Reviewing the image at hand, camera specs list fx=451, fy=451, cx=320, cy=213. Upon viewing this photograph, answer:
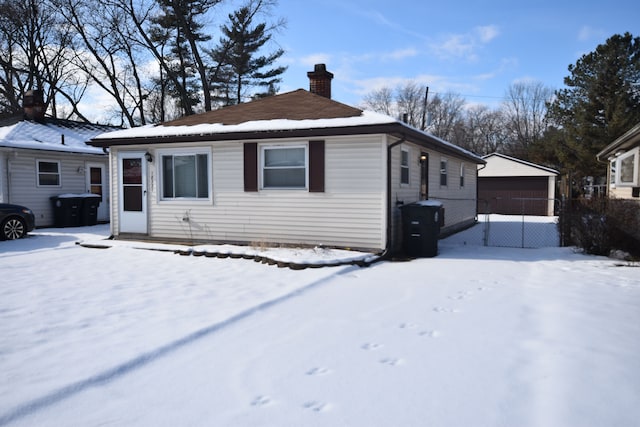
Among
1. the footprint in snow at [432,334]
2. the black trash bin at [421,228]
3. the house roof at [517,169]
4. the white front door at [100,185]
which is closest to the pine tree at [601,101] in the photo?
the house roof at [517,169]

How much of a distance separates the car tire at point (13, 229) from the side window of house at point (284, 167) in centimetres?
684

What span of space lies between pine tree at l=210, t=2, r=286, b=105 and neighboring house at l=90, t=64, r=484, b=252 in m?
17.7

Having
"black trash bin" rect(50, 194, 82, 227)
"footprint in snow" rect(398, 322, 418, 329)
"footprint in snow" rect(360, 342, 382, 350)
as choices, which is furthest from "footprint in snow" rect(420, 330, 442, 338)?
"black trash bin" rect(50, 194, 82, 227)

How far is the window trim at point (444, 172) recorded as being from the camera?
1370 centimetres

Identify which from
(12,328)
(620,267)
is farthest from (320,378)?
(620,267)

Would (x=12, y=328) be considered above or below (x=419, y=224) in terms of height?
below

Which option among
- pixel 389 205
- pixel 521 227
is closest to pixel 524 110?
pixel 521 227

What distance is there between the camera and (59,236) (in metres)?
12.2

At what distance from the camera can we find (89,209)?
15398 millimetres

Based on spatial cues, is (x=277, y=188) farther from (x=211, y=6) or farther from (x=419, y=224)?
(x=211, y=6)

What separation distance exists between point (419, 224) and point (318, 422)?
698 centimetres

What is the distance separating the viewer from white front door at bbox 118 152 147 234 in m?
11.0

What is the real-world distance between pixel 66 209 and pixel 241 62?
16.5 metres

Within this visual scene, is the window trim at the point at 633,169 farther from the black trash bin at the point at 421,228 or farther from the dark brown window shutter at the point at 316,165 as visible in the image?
the dark brown window shutter at the point at 316,165
